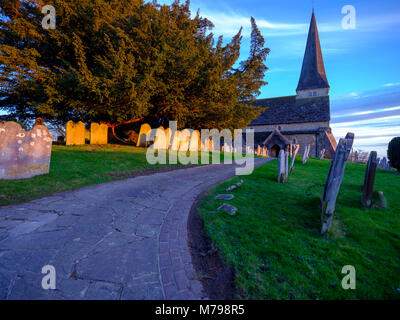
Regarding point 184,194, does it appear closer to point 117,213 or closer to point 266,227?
point 117,213

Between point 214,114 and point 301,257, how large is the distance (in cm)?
1447

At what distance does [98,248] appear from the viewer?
2686 millimetres

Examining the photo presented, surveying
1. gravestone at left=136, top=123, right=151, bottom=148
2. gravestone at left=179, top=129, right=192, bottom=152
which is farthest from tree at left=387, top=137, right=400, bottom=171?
gravestone at left=136, top=123, right=151, bottom=148

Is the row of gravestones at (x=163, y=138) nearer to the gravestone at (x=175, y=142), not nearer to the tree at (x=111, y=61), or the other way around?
the gravestone at (x=175, y=142)

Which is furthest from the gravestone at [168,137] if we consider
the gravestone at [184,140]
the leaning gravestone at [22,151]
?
the leaning gravestone at [22,151]

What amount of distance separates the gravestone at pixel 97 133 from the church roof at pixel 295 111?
31159mm

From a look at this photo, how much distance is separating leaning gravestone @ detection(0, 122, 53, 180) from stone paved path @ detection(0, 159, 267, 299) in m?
2.63

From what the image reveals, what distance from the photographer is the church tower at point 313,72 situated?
40031 millimetres

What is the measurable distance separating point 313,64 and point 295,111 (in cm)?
1483

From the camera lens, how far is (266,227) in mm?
3574
